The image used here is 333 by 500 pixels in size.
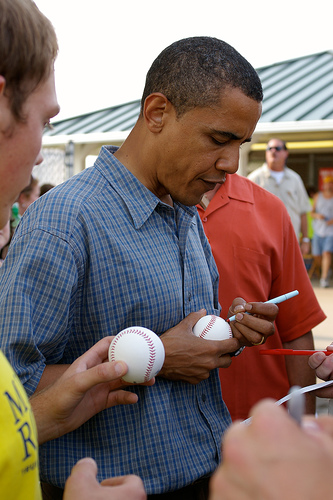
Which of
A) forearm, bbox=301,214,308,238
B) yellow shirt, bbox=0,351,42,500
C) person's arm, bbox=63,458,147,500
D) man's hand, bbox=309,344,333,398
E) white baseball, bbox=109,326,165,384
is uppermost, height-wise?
yellow shirt, bbox=0,351,42,500

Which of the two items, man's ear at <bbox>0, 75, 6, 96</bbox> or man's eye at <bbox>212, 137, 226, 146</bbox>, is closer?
man's ear at <bbox>0, 75, 6, 96</bbox>

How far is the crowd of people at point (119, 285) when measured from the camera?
1.30 m

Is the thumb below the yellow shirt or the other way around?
below

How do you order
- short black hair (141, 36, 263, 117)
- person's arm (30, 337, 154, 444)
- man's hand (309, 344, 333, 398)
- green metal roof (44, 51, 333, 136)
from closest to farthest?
person's arm (30, 337, 154, 444) < short black hair (141, 36, 263, 117) < man's hand (309, 344, 333, 398) < green metal roof (44, 51, 333, 136)

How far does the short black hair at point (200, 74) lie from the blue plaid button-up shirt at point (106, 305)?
36 cm

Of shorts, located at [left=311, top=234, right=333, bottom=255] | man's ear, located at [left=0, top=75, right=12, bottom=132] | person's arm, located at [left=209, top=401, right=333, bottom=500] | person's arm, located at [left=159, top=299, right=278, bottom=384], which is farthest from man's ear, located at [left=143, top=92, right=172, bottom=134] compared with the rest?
→ shorts, located at [left=311, top=234, right=333, bottom=255]

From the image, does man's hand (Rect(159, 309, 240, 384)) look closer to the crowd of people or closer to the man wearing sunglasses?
the crowd of people

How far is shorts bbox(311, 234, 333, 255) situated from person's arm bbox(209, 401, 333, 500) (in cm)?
1198

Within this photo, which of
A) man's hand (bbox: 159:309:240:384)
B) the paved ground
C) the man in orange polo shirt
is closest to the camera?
man's hand (bbox: 159:309:240:384)

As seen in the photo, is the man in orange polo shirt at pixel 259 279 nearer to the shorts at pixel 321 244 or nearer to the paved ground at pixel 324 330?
the paved ground at pixel 324 330

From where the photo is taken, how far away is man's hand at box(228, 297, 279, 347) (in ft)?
7.61

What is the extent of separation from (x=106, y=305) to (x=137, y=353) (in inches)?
8.8

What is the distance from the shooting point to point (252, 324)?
232cm

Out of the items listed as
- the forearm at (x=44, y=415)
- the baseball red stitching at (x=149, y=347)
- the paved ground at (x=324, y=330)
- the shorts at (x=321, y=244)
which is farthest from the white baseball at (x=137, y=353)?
the shorts at (x=321, y=244)
